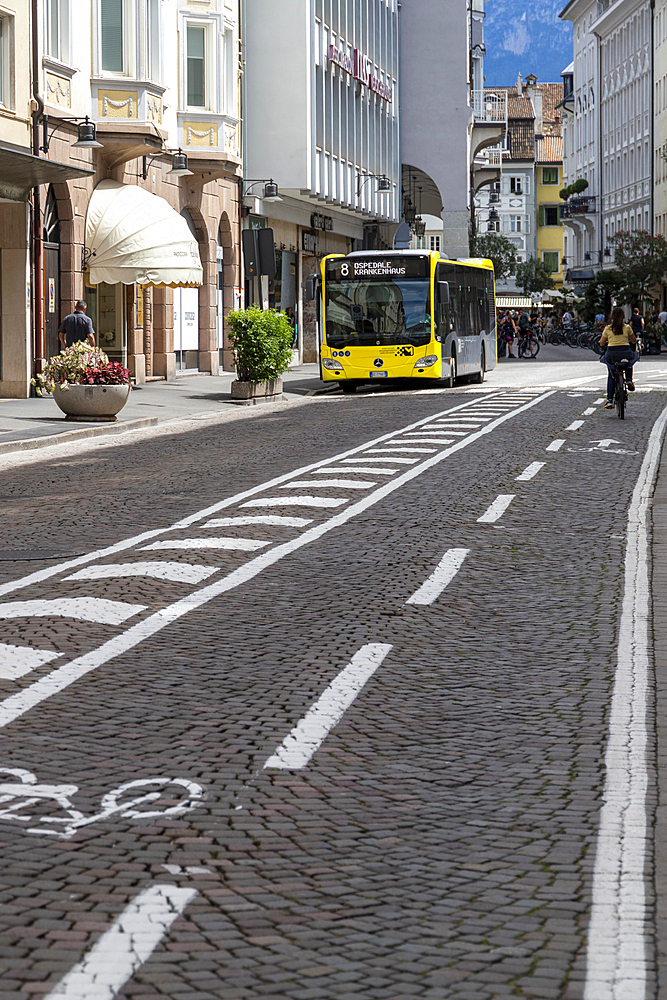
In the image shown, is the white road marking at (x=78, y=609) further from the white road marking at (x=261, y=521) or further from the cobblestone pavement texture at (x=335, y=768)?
the white road marking at (x=261, y=521)

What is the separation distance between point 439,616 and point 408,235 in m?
54.0

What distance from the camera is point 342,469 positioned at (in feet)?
55.4

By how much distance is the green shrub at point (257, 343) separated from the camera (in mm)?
32344

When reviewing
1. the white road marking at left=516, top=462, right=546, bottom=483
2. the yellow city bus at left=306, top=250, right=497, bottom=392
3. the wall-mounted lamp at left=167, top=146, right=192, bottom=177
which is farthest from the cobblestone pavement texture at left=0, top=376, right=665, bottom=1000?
the wall-mounted lamp at left=167, top=146, right=192, bottom=177

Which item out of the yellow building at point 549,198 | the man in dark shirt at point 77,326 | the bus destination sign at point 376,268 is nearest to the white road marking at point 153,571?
the man in dark shirt at point 77,326

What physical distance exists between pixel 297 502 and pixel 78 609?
533 centimetres

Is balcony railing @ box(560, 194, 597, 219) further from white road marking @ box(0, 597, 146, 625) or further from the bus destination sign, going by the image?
white road marking @ box(0, 597, 146, 625)

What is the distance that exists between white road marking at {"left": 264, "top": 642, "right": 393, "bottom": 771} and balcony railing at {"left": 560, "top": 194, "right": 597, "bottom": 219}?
115739 mm

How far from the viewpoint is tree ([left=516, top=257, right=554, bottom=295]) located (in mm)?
136000

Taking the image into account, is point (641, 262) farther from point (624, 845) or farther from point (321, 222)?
point (624, 845)

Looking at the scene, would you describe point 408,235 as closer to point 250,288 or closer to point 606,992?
point 250,288

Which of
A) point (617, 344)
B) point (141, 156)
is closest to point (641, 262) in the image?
point (141, 156)

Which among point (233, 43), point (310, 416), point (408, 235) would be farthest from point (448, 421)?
point (408, 235)

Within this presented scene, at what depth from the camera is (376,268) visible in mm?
36469
